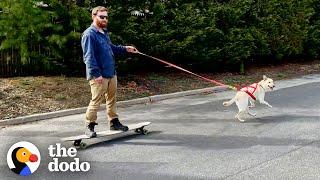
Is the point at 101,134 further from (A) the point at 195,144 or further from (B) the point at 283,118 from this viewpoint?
(B) the point at 283,118

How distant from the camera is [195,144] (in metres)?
7.97

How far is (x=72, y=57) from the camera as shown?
13.3 meters

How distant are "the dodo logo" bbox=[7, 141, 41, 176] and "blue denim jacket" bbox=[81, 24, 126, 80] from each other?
5.11 ft

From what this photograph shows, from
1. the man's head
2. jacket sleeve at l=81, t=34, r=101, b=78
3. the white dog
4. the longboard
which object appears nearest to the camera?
the longboard

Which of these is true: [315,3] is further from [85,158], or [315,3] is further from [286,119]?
[85,158]

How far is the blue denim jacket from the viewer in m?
7.79

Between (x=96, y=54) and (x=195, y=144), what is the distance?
2.18 meters

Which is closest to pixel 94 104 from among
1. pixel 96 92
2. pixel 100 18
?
pixel 96 92

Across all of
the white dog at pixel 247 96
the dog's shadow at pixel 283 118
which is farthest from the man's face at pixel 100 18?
the dog's shadow at pixel 283 118

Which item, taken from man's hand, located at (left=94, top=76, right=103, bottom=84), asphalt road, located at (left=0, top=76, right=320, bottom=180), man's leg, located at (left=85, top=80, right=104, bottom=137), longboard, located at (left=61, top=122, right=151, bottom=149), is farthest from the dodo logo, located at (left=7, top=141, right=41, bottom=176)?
man's hand, located at (left=94, top=76, right=103, bottom=84)

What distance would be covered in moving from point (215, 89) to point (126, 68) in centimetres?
281

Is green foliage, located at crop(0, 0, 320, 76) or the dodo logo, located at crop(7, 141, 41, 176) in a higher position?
green foliage, located at crop(0, 0, 320, 76)

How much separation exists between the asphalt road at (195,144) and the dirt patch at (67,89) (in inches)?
31.7

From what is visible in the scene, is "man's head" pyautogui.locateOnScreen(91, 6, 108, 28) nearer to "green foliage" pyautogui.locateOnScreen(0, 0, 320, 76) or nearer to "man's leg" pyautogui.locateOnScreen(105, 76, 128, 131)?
"man's leg" pyautogui.locateOnScreen(105, 76, 128, 131)
